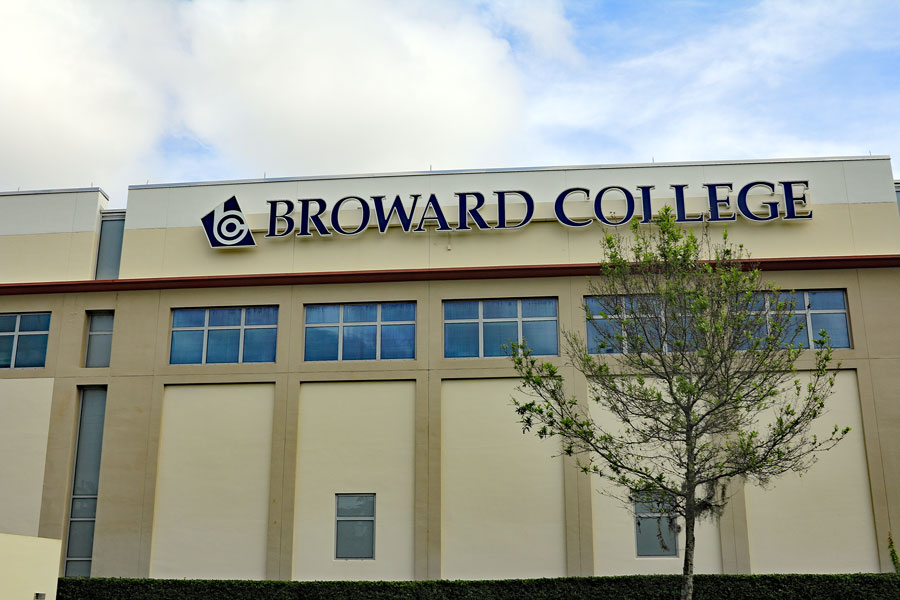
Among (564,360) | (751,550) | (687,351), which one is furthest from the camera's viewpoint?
(564,360)

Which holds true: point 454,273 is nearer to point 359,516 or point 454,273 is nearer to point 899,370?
point 359,516

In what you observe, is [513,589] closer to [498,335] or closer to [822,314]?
[498,335]

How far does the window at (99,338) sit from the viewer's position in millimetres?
26219

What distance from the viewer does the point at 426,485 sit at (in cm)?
2392

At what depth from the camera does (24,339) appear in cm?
2639

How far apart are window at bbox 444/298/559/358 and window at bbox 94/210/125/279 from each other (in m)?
10.0

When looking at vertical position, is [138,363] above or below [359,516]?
above

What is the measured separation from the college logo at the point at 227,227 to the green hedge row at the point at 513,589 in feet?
30.7

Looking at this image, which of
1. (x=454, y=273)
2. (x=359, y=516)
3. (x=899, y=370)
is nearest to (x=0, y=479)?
(x=359, y=516)

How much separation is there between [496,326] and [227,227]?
330 inches

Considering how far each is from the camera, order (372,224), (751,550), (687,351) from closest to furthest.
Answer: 1. (687,351)
2. (751,550)
3. (372,224)

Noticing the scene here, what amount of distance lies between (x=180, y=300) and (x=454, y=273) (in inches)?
307

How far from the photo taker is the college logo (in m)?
26.7

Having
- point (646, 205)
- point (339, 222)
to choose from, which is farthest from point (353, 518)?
point (646, 205)
